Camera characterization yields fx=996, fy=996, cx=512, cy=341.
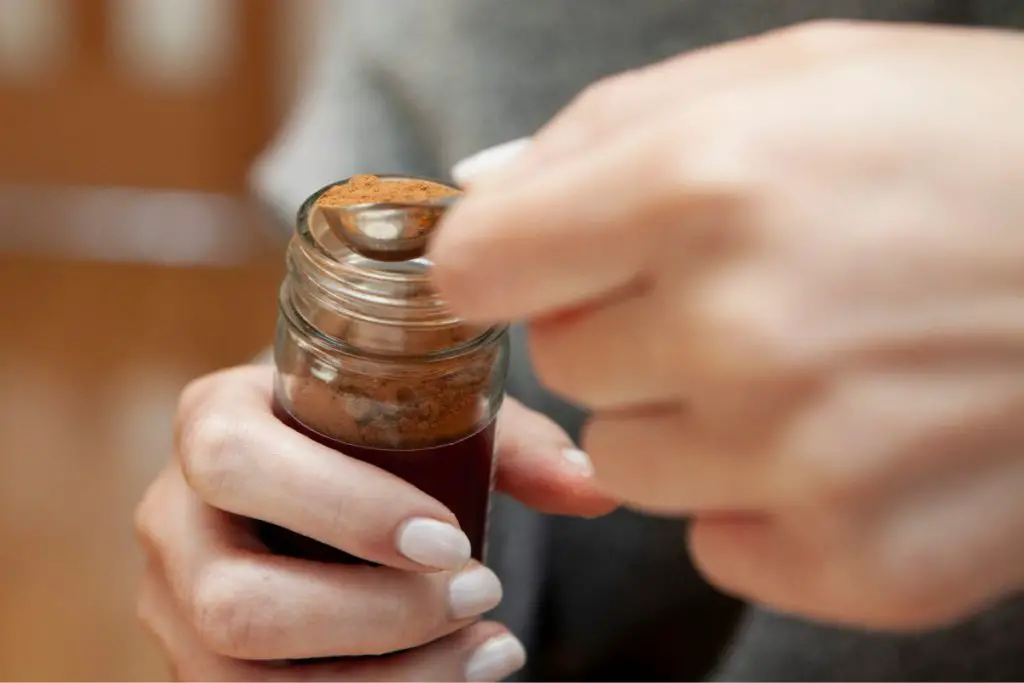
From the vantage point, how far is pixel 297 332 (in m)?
0.31

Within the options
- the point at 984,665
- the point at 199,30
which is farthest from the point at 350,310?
the point at 199,30

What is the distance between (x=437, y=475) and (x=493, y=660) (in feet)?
0.29

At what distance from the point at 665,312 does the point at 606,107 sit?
57mm

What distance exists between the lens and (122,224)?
1311 millimetres

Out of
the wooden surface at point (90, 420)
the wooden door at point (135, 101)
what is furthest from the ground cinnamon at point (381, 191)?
the wooden door at point (135, 101)

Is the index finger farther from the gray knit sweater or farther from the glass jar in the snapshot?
the gray knit sweater

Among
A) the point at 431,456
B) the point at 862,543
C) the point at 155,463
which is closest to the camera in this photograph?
the point at 862,543

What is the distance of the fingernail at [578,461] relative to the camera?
392 mm

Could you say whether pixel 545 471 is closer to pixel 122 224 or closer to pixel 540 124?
pixel 540 124

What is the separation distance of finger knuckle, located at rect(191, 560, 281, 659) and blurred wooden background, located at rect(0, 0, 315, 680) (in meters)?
0.64

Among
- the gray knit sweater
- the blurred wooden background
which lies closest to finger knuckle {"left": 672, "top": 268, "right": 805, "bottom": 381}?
the gray knit sweater

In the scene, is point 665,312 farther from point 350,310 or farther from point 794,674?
point 794,674

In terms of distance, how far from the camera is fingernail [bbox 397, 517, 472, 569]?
0.31m

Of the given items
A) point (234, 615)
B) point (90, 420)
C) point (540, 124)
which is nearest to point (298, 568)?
point (234, 615)
